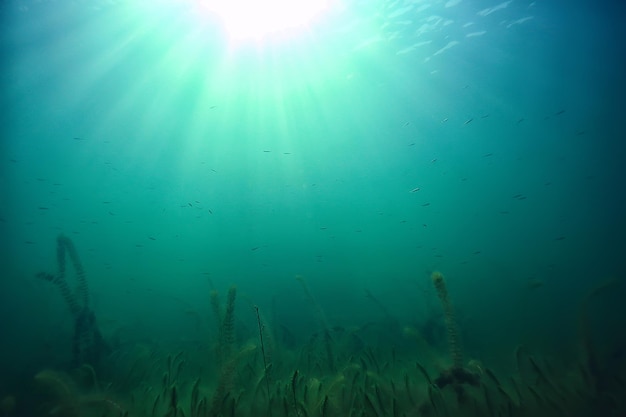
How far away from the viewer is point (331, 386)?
144 inches

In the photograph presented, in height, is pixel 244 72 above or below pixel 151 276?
Answer: above

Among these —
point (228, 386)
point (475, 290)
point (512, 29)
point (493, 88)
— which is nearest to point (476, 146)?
point (493, 88)

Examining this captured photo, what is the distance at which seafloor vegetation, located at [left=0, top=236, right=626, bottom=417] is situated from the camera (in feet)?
11.2

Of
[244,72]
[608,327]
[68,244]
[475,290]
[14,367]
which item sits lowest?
[475,290]

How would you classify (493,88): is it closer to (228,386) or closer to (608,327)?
(608,327)

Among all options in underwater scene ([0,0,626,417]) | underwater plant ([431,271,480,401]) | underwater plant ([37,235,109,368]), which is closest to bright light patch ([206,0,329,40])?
underwater scene ([0,0,626,417])

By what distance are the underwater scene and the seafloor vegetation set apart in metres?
0.04

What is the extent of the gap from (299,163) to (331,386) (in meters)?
30.0

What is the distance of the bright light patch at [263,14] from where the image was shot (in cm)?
1012

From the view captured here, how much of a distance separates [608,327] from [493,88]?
52.4ft

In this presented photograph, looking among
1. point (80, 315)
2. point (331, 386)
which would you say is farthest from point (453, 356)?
point (80, 315)

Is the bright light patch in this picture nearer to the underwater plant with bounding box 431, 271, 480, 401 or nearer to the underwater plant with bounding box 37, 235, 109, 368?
the underwater plant with bounding box 37, 235, 109, 368

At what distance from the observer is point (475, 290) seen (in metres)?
22.4

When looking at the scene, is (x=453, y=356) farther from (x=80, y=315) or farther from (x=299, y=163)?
(x=299, y=163)
